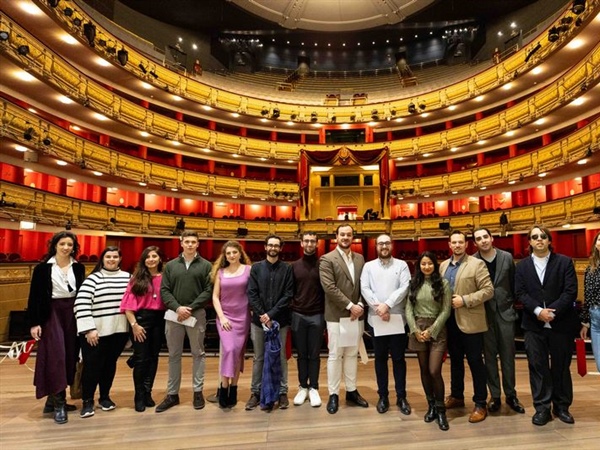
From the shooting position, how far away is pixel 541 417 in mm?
2779

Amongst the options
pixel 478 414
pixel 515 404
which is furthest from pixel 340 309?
pixel 515 404

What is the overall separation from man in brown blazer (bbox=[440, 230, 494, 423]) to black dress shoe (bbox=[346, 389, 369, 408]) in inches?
29.3

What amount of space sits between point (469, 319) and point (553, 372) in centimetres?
79

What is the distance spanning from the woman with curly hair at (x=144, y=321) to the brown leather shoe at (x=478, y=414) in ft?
9.11

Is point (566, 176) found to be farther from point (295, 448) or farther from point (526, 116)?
point (295, 448)

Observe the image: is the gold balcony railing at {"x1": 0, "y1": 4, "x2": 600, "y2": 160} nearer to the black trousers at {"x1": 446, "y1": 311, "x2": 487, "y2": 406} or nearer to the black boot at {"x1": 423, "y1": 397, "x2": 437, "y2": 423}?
the black trousers at {"x1": 446, "y1": 311, "x2": 487, "y2": 406}

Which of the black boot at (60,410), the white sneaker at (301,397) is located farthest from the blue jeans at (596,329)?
the black boot at (60,410)

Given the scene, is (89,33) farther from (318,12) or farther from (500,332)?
(500,332)

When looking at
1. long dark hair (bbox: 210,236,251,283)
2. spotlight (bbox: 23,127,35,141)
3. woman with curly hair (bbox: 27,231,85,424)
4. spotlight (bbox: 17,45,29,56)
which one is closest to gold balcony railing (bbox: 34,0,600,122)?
spotlight (bbox: 17,45,29,56)

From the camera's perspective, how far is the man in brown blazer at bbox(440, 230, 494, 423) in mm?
2926

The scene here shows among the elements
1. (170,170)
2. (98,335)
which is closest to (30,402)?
(98,335)

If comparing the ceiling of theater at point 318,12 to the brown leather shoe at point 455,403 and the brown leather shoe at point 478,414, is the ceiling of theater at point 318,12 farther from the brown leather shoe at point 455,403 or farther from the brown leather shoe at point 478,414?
the brown leather shoe at point 478,414

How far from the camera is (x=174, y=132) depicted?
18.3m

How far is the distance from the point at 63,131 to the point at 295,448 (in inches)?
539
